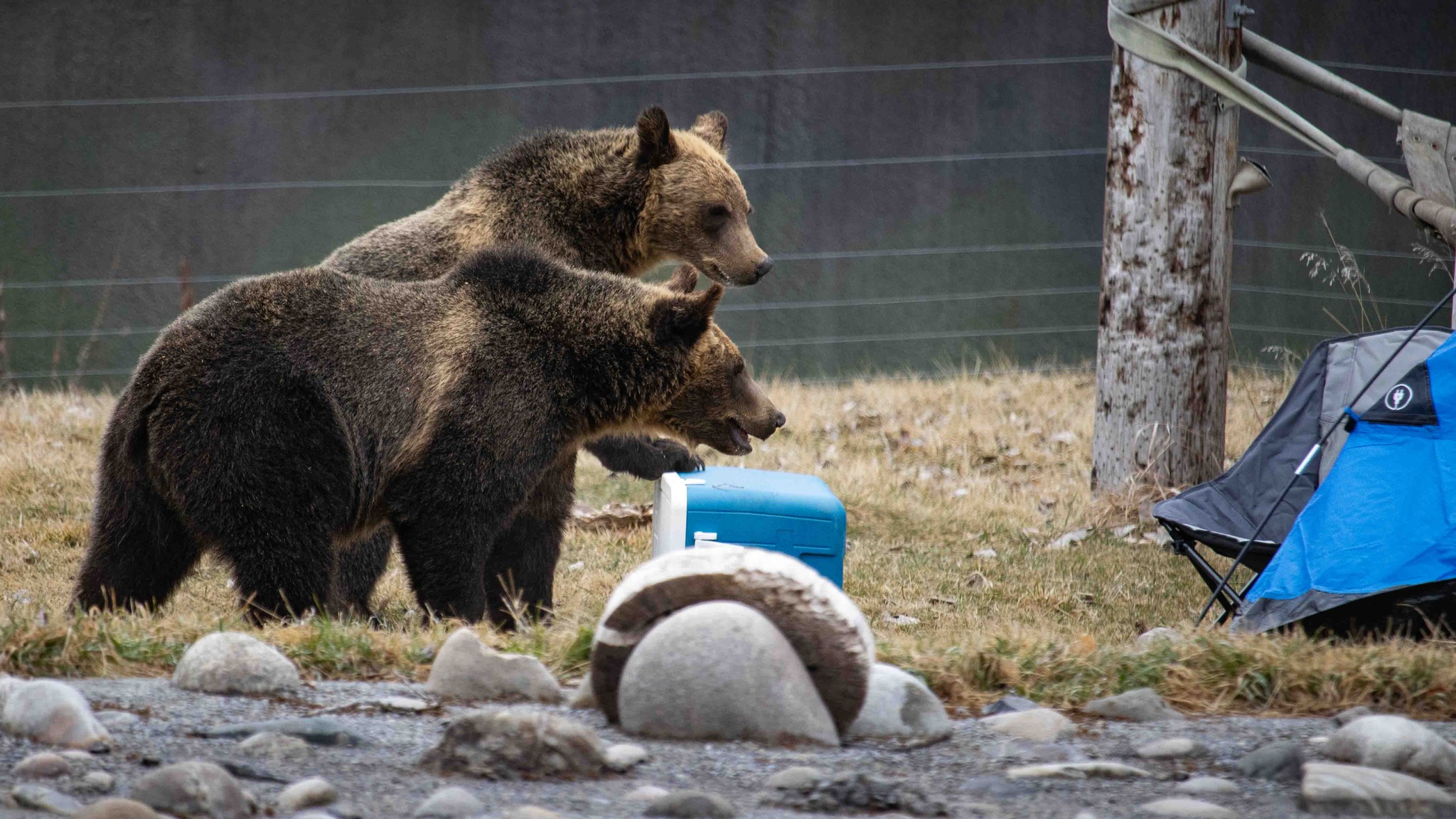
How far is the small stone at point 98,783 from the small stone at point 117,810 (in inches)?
9.5

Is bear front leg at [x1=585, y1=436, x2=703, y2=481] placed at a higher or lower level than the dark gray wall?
lower

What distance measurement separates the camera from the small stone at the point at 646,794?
2.33m

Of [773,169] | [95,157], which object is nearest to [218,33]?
[95,157]

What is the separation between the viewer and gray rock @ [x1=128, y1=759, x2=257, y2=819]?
7.20 ft

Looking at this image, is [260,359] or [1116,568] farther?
[1116,568]

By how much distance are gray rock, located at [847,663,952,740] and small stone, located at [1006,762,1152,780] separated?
27 cm

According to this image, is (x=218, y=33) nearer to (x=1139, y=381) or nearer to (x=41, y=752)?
(x=1139, y=381)

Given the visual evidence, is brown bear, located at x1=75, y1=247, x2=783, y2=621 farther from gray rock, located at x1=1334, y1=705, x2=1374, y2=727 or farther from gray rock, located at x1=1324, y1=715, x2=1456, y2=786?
gray rock, located at x1=1324, y1=715, x2=1456, y2=786

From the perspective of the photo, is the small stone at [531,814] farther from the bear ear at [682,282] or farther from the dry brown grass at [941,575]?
the bear ear at [682,282]

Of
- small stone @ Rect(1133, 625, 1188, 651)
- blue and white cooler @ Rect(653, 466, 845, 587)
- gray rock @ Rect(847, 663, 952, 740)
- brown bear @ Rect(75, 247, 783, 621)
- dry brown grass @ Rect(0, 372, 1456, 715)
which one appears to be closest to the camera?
gray rock @ Rect(847, 663, 952, 740)

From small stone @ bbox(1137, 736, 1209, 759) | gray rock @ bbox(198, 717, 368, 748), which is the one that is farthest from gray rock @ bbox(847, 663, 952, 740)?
gray rock @ bbox(198, 717, 368, 748)

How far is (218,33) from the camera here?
1044cm

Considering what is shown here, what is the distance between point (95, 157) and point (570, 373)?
24.3 ft

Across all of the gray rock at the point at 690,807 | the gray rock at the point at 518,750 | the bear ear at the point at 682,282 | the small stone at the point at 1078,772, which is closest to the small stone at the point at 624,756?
the gray rock at the point at 518,750
